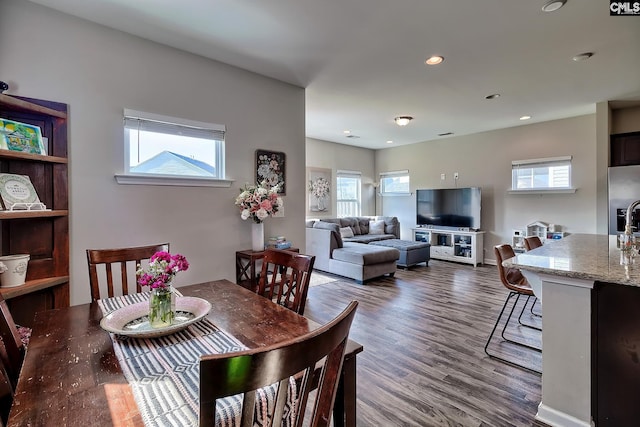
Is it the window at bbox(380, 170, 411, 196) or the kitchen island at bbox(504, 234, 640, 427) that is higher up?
the window at bbox(380, 170, 411, 196)

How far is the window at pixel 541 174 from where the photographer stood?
16.8ft

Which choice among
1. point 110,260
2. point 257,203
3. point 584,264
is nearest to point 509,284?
point 584,264

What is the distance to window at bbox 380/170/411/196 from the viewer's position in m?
7.37

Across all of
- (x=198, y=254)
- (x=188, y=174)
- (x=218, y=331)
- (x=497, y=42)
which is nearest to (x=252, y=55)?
(x=188, y=174)

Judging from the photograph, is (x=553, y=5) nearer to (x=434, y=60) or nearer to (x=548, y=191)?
(x=434, y=60)

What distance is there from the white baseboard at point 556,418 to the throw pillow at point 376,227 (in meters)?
5.12

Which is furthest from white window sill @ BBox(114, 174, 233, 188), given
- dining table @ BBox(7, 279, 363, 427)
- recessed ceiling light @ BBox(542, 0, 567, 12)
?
recessed ceiling light @ BBox(542, 0, 567, 12)

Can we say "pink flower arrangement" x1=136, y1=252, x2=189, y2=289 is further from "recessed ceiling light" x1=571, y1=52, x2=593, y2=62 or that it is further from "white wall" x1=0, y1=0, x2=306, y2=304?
"recessed ceiling light" x1=571, y1=52, x2=593, y2=62

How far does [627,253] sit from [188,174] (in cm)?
339

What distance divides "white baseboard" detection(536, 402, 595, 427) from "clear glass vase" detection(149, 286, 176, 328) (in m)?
2.01

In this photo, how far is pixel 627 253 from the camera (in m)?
1.84

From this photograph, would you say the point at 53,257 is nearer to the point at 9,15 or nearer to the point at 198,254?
the point at 198,254

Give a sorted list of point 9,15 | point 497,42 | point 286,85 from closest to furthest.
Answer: point 9,15
point 497,42
point 286,85

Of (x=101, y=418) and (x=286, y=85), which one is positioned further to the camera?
(x=286, y=85)
